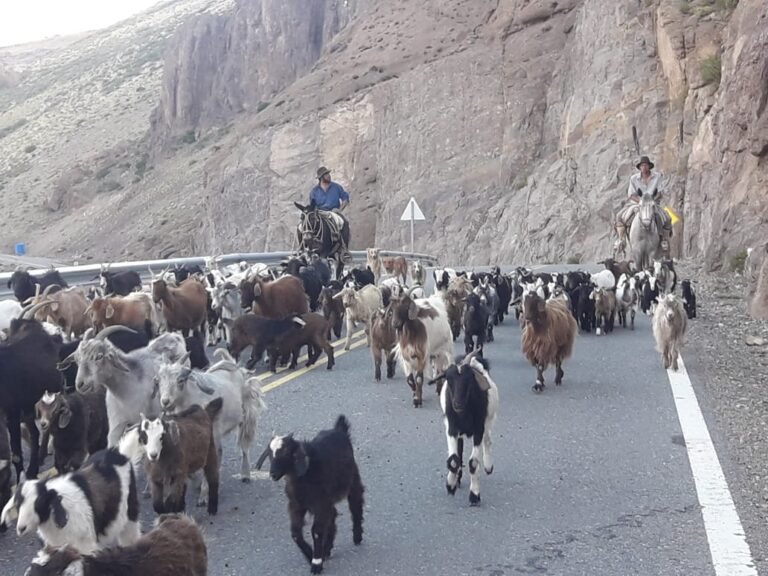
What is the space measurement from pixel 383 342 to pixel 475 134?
4196 cm

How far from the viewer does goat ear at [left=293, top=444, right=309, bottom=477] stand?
6133 mm

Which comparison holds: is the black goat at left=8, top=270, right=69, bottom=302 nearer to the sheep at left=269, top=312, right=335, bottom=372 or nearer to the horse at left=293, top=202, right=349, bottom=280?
the sheep at left=269, top=312, right=335, bottom=372

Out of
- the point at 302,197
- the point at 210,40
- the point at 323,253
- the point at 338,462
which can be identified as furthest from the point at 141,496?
the point at 210,40

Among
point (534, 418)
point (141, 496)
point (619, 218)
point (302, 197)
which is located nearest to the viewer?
point (141, 496)

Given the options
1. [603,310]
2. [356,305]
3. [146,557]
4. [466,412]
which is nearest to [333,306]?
[356,305]

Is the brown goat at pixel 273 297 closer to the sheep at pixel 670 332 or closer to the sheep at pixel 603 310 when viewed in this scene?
the sheep at pixel 603 310

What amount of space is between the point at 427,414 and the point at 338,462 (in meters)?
3.79

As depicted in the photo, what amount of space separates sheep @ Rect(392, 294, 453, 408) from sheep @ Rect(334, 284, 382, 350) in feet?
10.3

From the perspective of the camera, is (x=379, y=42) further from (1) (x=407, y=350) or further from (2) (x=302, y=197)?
(1) (x=407, y=350)

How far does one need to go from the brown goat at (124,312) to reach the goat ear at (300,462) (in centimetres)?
605

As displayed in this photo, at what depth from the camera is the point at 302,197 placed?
57594 millimetres

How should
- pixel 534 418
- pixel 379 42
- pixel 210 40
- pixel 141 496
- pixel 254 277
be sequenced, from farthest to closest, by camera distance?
pixel 210 40 < pixel 379 42 < pixel 254 277 < pixel 534 418 < pixel 141 496

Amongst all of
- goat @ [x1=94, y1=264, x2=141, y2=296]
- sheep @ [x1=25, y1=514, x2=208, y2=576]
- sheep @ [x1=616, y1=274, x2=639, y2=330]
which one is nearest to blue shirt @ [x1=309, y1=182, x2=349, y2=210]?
goat @ [x1=94, y1=264, x2=141, y2=296]

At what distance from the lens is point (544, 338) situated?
11562mm
